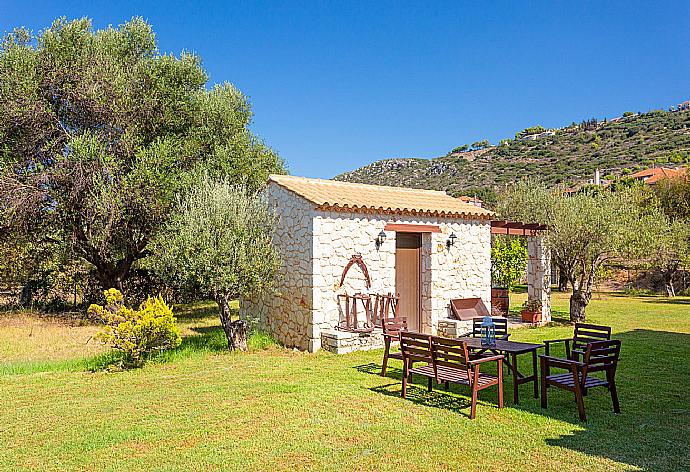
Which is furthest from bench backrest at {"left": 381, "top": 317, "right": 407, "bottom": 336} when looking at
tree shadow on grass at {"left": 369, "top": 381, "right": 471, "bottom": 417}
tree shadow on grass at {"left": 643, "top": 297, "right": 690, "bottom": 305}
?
tree shadow on grass at {"left": 643, "top": 297, "right": 690, "bottom": 305}

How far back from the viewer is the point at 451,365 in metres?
6.52

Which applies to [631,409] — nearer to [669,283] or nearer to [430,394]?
[430,394]

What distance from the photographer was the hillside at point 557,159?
49.8m

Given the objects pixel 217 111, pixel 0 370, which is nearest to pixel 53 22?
pixel 217 111

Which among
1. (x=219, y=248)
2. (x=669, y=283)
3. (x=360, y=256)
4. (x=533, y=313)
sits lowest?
(x=533, y=313)

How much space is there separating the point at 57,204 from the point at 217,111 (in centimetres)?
559

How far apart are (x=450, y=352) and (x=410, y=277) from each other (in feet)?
19.8

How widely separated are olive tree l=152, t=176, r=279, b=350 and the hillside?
35.0 m

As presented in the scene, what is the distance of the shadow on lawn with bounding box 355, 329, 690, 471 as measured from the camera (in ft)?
16.6

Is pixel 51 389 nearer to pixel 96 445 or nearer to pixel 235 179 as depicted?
pixel 96 445

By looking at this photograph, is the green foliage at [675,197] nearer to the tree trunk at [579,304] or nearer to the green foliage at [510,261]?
the green foliage at [510,261]

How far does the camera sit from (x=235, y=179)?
1642cm

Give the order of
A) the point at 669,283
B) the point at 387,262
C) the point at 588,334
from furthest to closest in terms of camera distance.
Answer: the point at 669,283 < the point at 387,262 < the point at 588,334

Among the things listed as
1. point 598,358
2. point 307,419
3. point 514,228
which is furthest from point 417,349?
point 514,228
